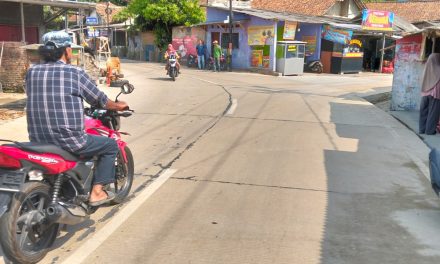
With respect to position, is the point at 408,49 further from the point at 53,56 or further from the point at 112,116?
the point at 53,56

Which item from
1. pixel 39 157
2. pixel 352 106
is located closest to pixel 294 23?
pixel 352 106

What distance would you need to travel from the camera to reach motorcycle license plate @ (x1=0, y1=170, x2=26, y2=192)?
3.63 meters

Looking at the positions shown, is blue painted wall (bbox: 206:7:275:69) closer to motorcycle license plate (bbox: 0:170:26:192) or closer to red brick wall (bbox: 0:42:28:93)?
red brick wall (bbox: 0:42:28:93)

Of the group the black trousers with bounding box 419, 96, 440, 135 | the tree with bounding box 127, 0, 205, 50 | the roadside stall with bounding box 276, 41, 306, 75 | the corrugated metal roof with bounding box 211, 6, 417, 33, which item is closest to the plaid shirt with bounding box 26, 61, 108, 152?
the black trousers with bounding box 419, 96, 440, 135

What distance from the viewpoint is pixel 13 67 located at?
13.9m

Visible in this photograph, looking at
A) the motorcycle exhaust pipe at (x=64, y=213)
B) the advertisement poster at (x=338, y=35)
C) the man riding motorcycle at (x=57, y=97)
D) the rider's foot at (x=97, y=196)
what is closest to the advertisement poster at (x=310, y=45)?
the advertisement poster at (x=338, y=35)

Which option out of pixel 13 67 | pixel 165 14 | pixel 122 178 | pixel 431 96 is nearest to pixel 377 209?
pixel 122 178

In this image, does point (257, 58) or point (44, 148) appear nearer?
point (44, 148)

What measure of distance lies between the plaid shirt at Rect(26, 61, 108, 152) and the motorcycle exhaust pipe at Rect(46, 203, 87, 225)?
505 millimetres

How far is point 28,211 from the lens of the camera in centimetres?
379

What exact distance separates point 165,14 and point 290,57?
14737 mm

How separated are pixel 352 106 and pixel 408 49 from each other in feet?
7.43

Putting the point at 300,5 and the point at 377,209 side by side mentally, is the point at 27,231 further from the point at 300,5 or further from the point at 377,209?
the point at 300,5

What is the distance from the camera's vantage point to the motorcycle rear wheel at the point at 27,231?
3.53 metres
